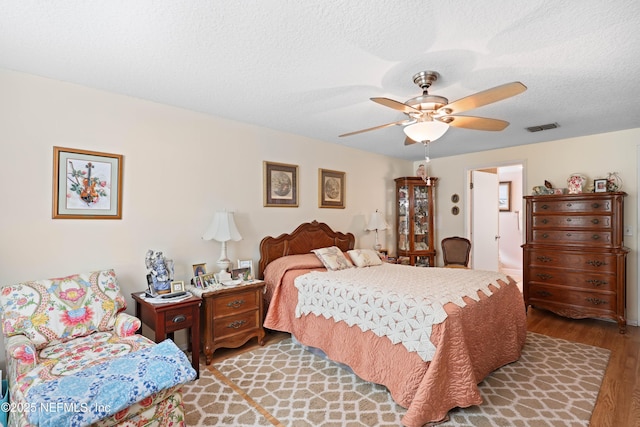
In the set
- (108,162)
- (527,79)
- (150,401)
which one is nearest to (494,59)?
(527,79)

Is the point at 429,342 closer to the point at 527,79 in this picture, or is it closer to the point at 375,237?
the point at 527,79

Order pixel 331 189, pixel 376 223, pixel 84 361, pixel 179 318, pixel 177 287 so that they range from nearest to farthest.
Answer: pixel 84 361
pixel 179 318
pixel 177 287
pixel 331 189
pixel 376 223

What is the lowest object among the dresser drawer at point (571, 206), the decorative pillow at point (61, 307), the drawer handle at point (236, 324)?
the drawer handle at point (236, 324)

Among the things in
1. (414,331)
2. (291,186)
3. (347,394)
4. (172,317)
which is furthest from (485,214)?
(172,317)

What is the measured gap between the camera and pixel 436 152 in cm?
517

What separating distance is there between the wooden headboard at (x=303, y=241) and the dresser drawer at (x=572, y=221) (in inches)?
96.8

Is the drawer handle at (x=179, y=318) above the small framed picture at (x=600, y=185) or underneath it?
underneath

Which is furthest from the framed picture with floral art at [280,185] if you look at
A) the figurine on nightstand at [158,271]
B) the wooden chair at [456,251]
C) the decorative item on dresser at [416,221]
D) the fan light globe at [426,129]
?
the wooden chair at [456,251]

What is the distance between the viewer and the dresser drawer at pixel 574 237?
3.76 metres

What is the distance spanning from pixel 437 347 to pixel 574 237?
3081 mm

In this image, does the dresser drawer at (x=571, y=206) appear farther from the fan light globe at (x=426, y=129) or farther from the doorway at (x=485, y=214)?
the fan light globe at (x=426, y=129)

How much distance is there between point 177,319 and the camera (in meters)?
2.57

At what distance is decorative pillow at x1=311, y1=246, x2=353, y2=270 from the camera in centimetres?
364

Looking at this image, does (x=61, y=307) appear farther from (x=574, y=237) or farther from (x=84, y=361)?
(x=574, y=237)
